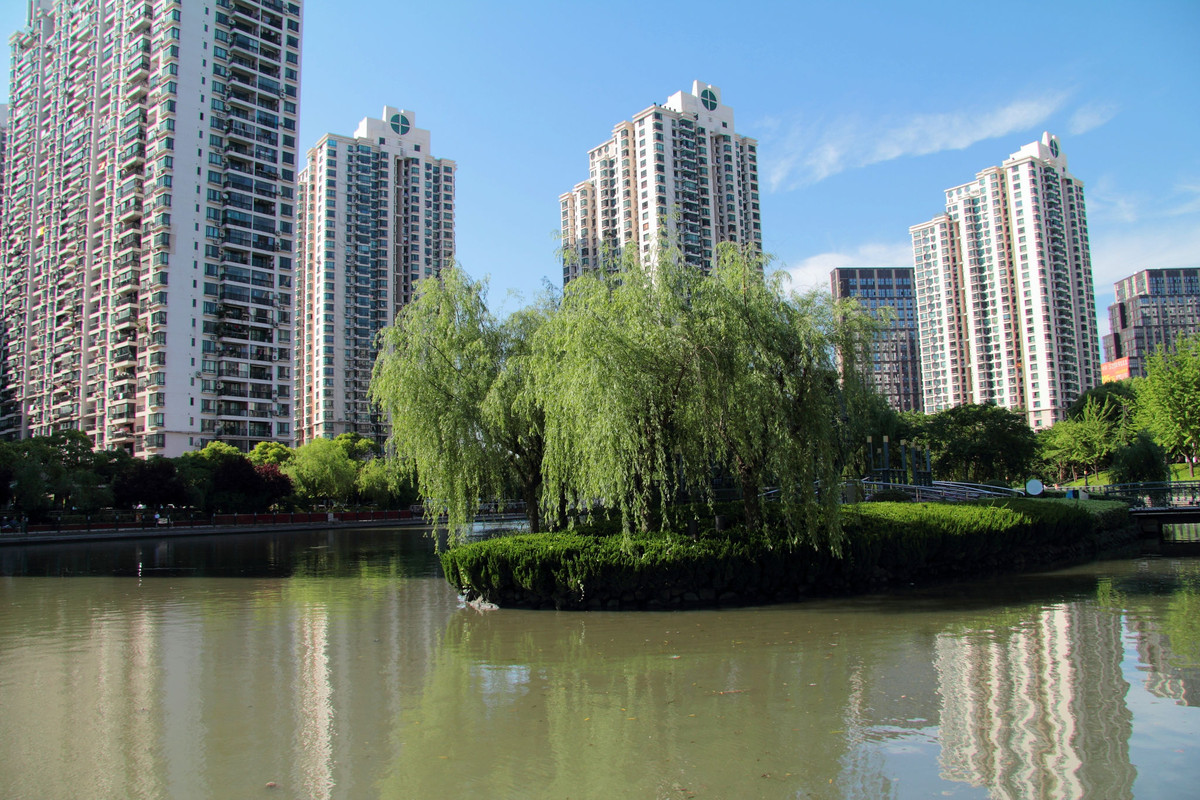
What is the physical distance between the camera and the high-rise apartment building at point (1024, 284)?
118312 millimetres

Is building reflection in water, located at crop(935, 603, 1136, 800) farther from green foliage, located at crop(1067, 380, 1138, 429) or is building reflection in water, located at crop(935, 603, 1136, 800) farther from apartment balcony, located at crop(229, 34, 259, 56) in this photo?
apartment balcony, located at crop(229, 34, 259, 56)

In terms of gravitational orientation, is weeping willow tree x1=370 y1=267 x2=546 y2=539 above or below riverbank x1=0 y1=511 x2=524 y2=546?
above

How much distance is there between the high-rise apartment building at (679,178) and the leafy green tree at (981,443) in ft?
167

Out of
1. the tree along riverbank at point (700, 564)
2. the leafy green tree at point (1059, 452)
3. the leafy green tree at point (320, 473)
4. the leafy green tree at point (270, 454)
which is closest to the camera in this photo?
the tree along riverbank at point (700, 564)

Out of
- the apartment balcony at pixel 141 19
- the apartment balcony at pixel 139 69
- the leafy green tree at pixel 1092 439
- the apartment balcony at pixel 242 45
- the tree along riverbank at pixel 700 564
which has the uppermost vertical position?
the apartment balcony at pixel 141 19

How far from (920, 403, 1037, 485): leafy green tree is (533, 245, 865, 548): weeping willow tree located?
47250mm

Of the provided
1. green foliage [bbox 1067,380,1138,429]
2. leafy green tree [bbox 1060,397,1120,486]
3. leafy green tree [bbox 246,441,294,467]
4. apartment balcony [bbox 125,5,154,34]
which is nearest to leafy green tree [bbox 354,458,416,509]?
leafy green tree [bbox 246,441,294,467]

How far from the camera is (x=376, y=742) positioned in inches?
305

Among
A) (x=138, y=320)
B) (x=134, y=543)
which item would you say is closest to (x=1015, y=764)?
(x=134, y=543)

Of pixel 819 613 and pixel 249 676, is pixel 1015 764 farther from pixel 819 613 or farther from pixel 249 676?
pixel 249 676

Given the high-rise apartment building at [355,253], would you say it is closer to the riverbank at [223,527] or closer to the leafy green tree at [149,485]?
the riverbank at [223,527]

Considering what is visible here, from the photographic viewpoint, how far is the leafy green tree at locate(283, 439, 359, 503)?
2677 inches

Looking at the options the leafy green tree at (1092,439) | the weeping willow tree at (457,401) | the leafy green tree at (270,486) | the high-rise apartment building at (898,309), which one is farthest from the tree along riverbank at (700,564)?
the high-rise apartment building at (898,309)

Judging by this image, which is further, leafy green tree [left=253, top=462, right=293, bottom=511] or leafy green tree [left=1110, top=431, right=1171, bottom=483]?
leafy green tree [left=253, top=462, right=293, bottom=511]
